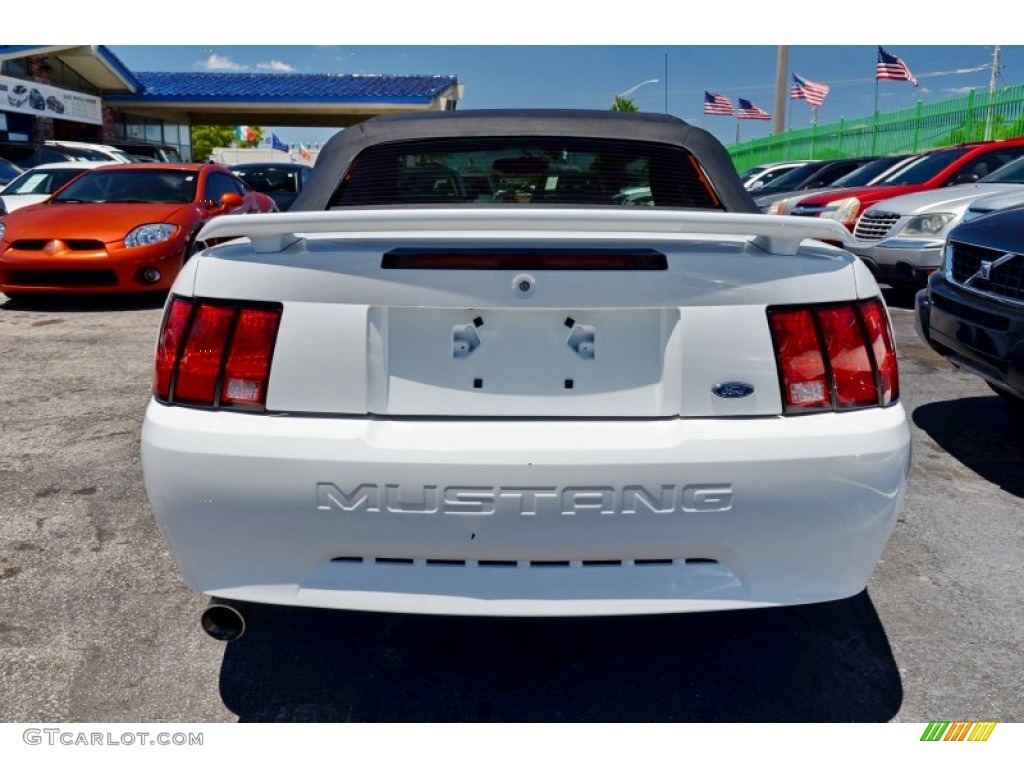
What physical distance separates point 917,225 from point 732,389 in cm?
703

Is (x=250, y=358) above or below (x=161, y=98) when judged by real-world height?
below

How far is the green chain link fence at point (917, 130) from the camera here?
18547 mm

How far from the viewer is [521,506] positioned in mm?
1940

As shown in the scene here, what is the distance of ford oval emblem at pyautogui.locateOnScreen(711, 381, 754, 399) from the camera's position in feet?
6.64

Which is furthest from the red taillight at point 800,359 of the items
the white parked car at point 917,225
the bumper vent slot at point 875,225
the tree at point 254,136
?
the tree at point 254,136

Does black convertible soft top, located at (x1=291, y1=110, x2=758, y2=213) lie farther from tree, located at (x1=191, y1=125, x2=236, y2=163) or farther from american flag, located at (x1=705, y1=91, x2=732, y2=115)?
tree, located at (x1=191, y1=125, x2=236, y2=163)

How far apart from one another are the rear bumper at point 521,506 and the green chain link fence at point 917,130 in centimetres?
1939

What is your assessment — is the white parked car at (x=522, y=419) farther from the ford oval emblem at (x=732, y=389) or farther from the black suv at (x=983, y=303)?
the black suv at (x=983, y=303)

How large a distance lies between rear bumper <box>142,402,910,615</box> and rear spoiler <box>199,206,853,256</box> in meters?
0.43

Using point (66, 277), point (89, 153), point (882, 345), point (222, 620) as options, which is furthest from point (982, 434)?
point (89, 153)

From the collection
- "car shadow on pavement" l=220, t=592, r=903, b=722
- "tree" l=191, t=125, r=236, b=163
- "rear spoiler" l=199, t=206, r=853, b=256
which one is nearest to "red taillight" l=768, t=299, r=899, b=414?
"rear spoiler" l=199, t=206, r=853, b=256

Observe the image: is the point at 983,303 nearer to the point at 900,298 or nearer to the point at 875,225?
the point at 875,225

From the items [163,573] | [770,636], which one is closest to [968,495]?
[770,636]
